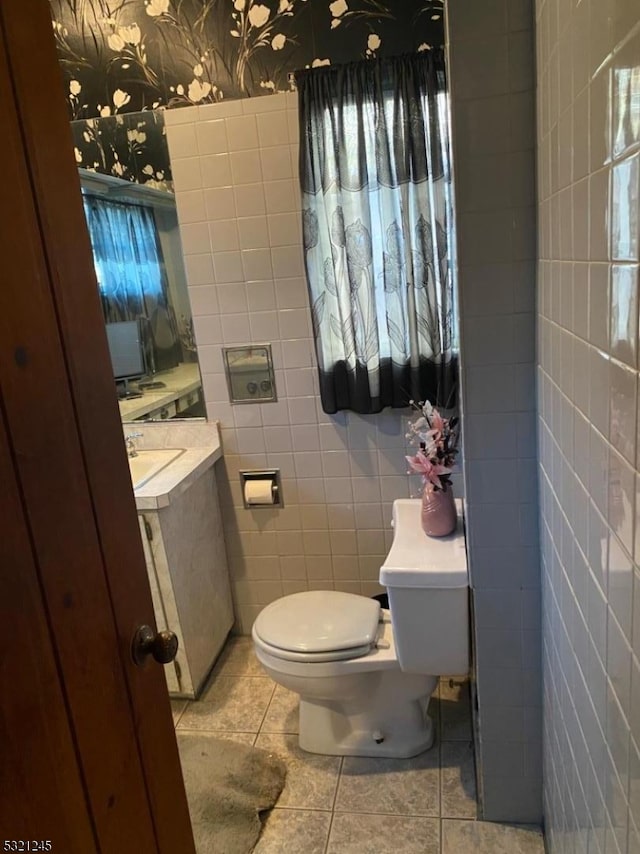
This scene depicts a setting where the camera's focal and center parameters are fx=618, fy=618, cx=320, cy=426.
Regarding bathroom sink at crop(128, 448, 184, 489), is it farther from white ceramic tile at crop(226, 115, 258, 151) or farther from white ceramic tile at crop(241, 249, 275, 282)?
white ceramic tile at crop(226, 115, 258, 151)

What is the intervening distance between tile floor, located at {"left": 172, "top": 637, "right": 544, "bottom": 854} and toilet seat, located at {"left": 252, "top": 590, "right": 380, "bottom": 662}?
1.35 feet

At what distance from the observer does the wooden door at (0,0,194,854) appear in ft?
2.19

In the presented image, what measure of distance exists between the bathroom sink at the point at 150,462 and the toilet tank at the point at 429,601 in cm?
96

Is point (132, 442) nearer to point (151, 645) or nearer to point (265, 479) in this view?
point (265, 479)

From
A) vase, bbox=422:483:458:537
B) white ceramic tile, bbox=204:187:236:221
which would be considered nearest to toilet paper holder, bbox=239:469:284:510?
vase, bbox=422:483:458:537

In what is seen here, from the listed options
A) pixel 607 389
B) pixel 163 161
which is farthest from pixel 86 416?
pixel 163 161

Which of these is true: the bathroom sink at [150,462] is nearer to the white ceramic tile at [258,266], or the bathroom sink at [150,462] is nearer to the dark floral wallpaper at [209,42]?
the white ceramic tile at [258,266]

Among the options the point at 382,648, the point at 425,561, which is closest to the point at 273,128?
the point at 425,561

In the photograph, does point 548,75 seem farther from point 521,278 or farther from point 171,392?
point 171,392

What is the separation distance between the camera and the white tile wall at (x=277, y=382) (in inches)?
86.9

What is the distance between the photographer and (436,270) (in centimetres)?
213

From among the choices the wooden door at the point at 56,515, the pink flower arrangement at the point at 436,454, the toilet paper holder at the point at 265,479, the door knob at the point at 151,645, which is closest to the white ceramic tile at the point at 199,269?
the toilet paper holder at the point at 265,479

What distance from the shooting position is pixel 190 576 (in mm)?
2268

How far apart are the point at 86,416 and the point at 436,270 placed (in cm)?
160
